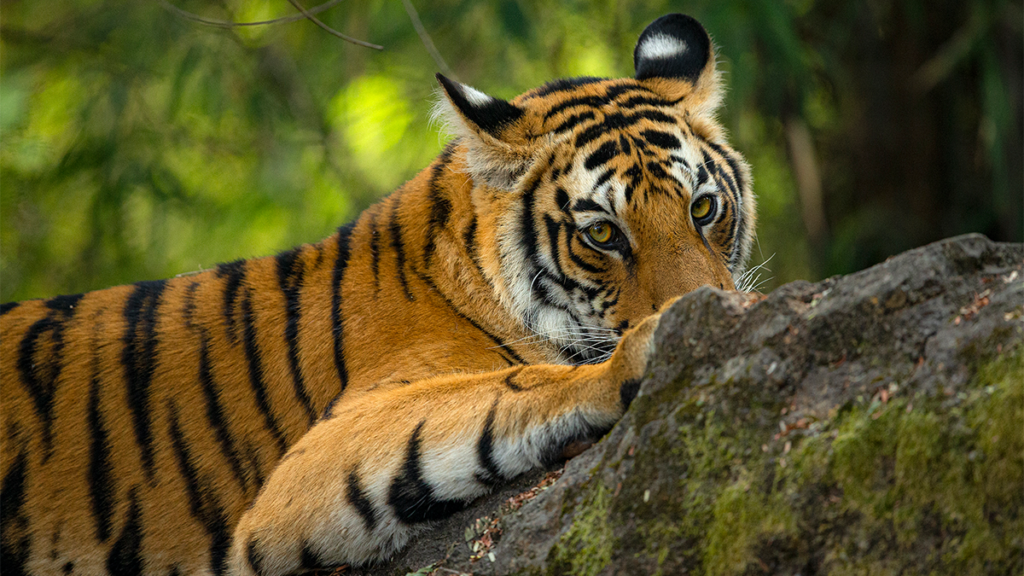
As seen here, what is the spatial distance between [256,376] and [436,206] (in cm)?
104

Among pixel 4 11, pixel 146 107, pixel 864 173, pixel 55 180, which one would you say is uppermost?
pixel 4 11

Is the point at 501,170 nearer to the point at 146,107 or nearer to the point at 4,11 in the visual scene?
the point at 146,107

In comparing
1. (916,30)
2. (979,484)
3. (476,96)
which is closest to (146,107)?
(476,96)

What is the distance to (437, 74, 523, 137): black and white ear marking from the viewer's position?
12.0 feet

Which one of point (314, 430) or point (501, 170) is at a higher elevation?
point (501, 170)

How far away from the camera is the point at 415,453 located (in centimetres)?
282

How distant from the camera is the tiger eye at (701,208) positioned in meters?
3.66

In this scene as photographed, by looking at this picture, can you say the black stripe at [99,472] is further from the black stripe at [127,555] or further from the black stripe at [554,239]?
the black stripe at [554,239]

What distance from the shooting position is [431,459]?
2.78 metres

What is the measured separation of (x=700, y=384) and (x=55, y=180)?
350 inches

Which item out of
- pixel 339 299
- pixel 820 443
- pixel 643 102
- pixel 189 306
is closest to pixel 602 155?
pixel 643 102

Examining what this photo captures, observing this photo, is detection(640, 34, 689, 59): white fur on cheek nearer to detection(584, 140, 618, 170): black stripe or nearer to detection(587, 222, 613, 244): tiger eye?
detection(584, 140, 618, 170): black stripe

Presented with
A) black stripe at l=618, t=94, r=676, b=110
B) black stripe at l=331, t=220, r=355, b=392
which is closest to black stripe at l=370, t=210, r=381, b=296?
black stripe at l=331, t=220, r=355, b=392

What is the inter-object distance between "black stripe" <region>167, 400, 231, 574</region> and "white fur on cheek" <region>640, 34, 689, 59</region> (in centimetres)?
270
